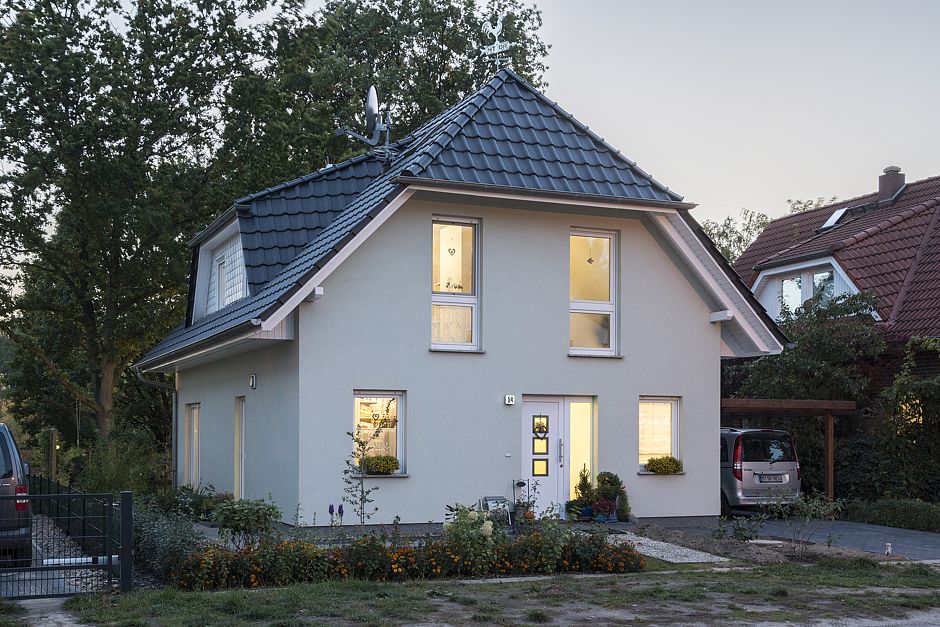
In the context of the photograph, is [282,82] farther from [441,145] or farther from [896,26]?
[896,26]

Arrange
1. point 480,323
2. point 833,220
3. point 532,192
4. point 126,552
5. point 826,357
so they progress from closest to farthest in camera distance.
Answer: point 126,552 → point 532,192 → point 480,323 → point 826,357 → point 833,220

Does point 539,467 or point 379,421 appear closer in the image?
point 379,421

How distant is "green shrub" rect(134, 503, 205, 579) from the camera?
11422 millimetres

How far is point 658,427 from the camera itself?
725 inches

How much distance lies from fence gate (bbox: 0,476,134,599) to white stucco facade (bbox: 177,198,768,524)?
4041mm

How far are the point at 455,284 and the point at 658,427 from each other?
14.4ft

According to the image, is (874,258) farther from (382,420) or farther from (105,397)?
(105,397)

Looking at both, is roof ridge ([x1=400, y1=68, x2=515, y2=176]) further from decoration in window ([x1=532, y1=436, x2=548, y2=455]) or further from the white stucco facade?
A: decoration in window ([x1=532, y1=436, x2=548, y2=455])

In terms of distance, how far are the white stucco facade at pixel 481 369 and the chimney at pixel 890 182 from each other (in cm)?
1574

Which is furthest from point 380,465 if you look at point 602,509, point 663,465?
point 663,465

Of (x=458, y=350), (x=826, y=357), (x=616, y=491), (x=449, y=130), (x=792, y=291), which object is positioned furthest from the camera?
(x=792, y=291)

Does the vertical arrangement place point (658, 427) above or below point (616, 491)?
above

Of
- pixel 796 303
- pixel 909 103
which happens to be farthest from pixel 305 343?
pixel 796 303

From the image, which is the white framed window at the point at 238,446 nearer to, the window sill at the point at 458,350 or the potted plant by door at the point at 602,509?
the window sill at the point at 458,350
